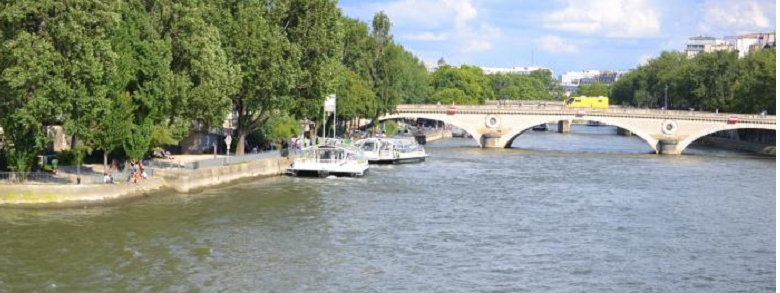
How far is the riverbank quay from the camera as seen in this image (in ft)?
126

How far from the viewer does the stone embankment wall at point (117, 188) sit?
126ft

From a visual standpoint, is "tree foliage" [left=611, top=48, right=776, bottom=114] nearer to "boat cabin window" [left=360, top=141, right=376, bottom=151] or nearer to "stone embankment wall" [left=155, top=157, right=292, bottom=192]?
"boat cabin window" [left=360, top=141, right=376, bottom=151]

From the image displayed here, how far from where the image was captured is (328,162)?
5794cm

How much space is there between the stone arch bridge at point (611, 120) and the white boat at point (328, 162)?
3693 cm

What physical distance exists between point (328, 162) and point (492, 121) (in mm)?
39447

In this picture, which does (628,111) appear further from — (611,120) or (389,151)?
A: (389,151)

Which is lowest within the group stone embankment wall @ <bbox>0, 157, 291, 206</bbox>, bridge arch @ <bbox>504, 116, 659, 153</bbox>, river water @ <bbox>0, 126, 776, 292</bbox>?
river water @ <bbox>0, 126, 776, 292</bbox>

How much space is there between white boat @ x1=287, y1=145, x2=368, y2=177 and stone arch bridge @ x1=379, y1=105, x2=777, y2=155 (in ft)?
121

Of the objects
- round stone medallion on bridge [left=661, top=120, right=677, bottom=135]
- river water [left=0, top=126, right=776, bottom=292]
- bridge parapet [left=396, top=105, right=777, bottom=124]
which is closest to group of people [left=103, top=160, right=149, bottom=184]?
river water [left=0, top=126, right=776, bottom=292]

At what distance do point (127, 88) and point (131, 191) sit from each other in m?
5.19

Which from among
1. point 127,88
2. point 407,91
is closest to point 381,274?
point 127,88

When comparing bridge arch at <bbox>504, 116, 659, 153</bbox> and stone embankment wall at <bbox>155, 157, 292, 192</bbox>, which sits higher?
bridge arch at <bbox>504, 116, 659, 153</bbox>

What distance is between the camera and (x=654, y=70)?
162375 mm

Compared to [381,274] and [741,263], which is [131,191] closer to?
[381,274]
